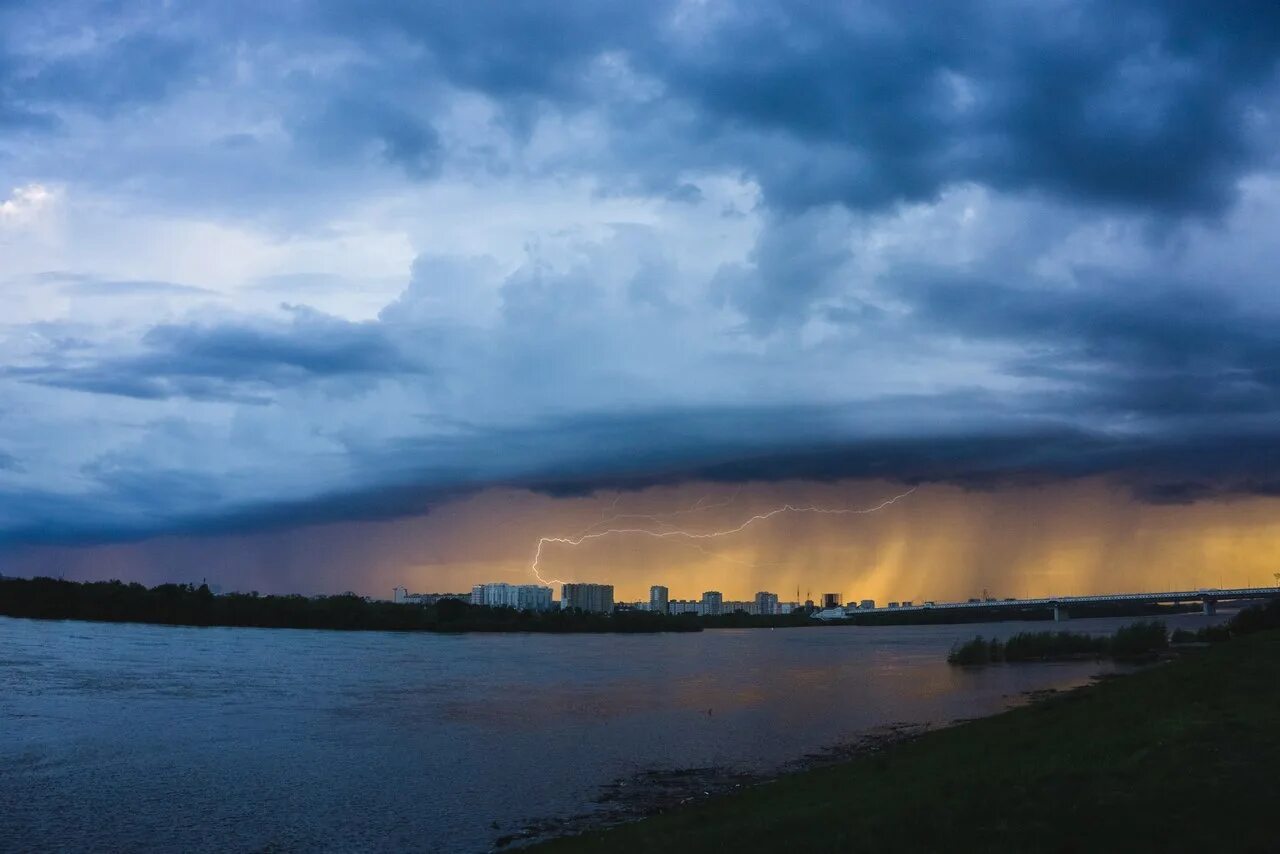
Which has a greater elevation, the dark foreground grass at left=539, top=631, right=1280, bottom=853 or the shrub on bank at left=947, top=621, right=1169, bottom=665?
the dark foreground grass at left=539, top=631, right=1280, bottom=853

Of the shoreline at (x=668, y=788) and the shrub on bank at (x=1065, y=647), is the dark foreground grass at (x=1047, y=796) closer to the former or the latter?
the shoreline at (x=668, y=788)

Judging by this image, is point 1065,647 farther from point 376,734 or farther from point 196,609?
point 196,609

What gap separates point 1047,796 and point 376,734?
36.8 meters

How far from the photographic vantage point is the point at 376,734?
4634 centimetres

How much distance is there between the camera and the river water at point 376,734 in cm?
2875

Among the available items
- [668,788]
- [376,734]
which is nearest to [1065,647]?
[376,734]

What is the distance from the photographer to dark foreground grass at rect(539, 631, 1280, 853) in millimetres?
14422

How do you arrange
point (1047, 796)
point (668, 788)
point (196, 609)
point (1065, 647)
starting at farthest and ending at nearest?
point (196, 609)
point (1065, 647)
point (668, 788)
point (1047, 796)

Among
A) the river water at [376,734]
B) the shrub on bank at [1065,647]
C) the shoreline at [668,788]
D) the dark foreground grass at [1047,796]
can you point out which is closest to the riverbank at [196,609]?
the river water at [376,734]

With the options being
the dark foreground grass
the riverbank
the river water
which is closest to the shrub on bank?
the river water

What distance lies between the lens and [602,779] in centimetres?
3478

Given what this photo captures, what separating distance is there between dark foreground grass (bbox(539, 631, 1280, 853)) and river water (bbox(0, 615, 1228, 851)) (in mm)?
7999

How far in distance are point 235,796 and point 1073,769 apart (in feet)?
89.4

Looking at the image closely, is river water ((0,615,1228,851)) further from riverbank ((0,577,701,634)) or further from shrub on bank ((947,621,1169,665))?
riverbank ((0,577,701,634))
